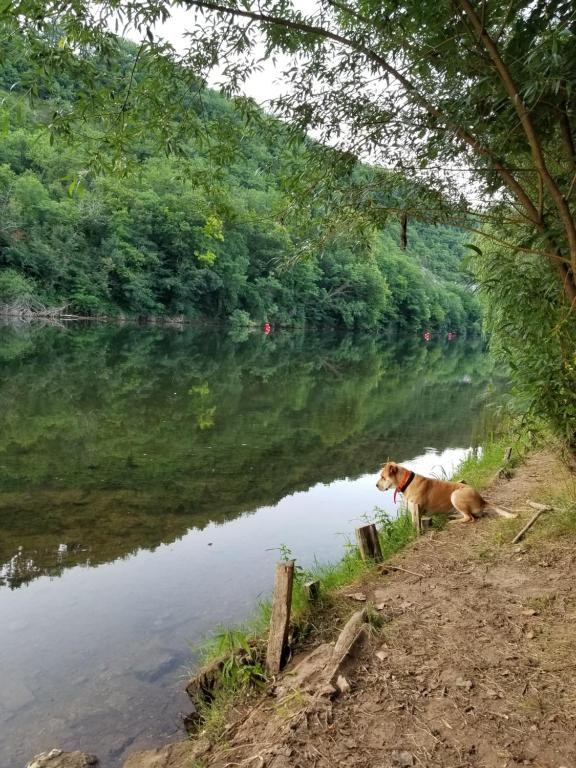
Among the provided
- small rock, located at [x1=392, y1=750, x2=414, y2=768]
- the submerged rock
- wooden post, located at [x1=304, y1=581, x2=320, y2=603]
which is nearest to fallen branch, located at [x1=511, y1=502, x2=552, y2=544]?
wooden post, located at [x1=304, y1=581, x2=320, y2=603]

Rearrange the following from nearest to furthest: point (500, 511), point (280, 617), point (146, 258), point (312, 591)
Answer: point (280, 617), point (312, 591), point (500, 511), point (146, 258)

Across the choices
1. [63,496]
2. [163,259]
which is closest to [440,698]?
[63,496]

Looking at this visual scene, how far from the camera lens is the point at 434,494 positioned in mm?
6414

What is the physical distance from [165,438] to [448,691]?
9167 millimetres

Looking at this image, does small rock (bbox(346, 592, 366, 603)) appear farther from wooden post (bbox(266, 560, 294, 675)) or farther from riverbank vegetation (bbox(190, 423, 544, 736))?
wooden post (bbox(266, 560, 294, 675))

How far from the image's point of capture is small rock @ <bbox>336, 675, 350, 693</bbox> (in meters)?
3.11

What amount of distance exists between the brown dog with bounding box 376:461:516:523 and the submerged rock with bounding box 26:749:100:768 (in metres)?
4.10

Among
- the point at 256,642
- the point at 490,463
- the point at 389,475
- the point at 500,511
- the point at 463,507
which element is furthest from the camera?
the point at 490,463

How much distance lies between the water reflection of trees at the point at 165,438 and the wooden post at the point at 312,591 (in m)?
3.04

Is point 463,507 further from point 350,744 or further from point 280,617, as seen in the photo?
point 350,744

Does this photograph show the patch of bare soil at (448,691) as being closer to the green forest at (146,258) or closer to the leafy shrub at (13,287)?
the green forest at (146,258)

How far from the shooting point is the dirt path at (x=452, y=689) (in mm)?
→ 2631

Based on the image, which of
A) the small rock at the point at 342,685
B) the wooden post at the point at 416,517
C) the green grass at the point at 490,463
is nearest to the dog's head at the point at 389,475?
the wooden post at the point at 416,517

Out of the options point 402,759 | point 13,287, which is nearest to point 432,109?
point 402,759
